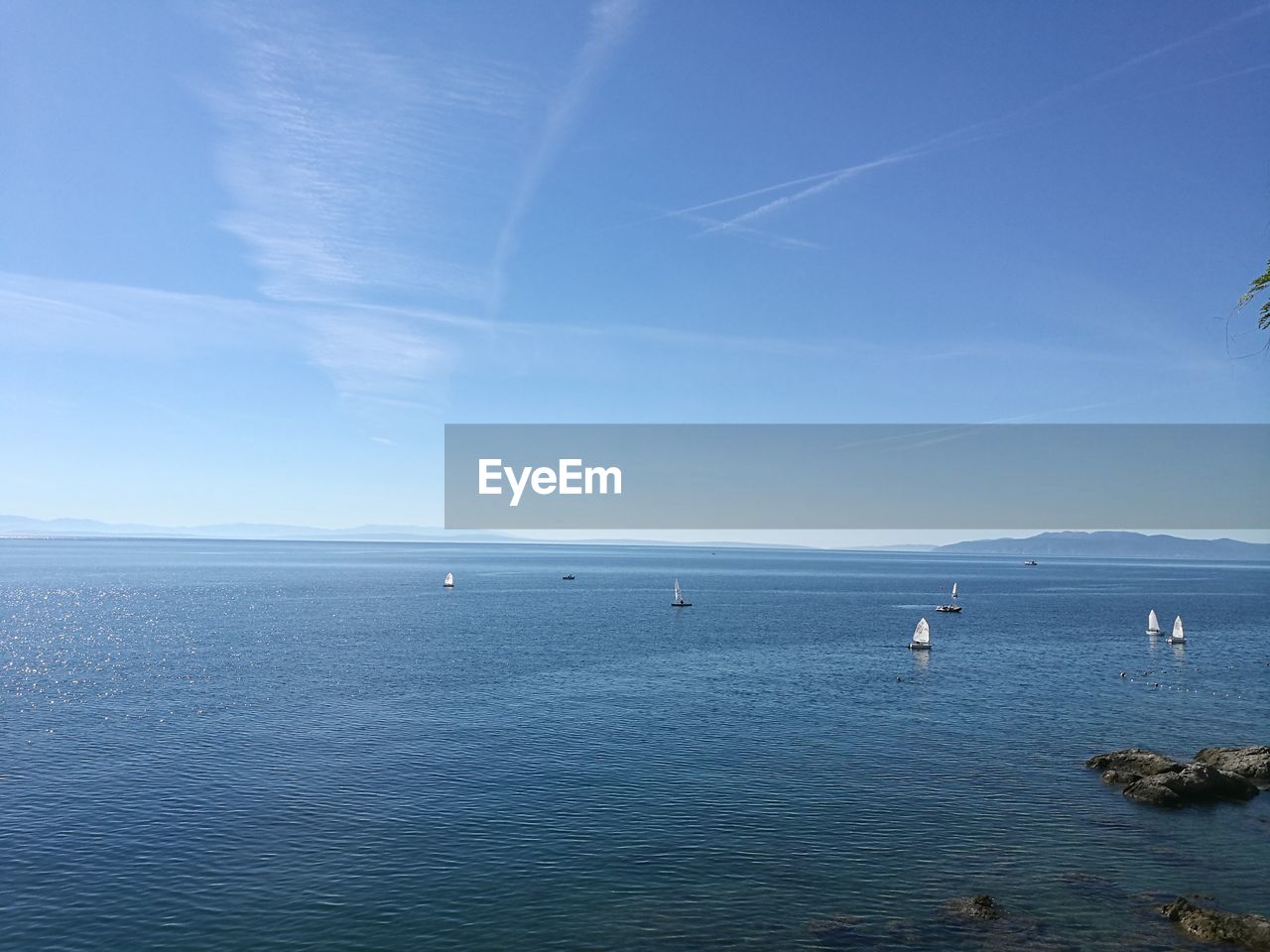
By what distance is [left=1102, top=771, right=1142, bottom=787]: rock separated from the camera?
167 ft

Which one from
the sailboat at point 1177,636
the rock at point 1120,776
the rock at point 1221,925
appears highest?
the rock at point 1221,925

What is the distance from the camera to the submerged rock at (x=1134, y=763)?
51719 millimetres

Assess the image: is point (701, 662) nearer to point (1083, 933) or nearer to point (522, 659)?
point (522, 659)

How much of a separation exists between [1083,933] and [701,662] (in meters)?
69.1

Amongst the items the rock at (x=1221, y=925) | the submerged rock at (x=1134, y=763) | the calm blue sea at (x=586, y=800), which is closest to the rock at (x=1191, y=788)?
the calm blue sea at (x=586, y=800)

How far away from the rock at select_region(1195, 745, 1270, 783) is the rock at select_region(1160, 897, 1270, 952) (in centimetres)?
2370

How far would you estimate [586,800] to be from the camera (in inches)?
1892

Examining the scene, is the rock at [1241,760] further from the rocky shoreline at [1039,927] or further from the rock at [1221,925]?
the rock at [1221,925]

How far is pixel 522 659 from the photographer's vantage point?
100000mm

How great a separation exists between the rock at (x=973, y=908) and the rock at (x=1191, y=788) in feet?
66.1

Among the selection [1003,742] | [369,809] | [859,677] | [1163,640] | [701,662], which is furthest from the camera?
[1163,640]

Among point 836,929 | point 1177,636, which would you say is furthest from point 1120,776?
point 1177,636

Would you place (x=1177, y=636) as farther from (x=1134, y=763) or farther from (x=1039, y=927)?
(x=1039, y=927)

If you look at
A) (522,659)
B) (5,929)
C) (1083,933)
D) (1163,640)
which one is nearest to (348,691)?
Result: (522,659)
